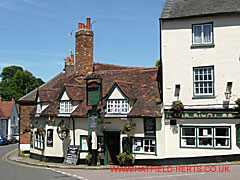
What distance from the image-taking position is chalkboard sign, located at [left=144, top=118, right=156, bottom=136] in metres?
18.5

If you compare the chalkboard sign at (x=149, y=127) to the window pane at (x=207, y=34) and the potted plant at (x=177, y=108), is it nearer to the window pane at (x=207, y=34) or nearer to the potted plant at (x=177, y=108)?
the potted plant at (x=177, y=108)

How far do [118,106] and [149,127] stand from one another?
2443 mm

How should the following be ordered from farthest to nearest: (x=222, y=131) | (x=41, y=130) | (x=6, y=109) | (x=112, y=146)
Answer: (x=6, y=109)
(x=41, y=130)
(x=112, y=146)
(x=222, y=131)

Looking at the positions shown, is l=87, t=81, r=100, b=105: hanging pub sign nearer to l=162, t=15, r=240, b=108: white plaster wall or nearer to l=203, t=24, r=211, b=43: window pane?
l=162, t=15, r=240, b=108: white plaster wall

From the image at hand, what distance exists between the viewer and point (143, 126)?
1881 cm

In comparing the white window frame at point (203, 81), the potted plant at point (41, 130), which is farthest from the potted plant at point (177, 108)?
the potted plant at point (41, 130)

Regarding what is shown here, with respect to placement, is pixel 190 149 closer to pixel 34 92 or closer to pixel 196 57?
pixel 196 57

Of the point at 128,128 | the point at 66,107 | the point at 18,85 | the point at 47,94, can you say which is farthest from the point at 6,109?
the point at 128,128

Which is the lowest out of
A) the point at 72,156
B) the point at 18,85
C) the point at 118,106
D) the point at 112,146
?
the point at 72,156

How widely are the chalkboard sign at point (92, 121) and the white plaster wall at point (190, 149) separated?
170 inches

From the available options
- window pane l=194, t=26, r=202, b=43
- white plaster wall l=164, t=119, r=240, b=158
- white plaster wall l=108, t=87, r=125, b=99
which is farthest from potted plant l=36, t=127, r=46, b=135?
window pane l=194, t=26, r=202, b=43

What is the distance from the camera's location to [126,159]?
61.0 feet

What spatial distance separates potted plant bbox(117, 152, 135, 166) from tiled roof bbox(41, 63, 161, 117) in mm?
2423

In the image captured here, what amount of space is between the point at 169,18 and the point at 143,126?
6722mm
